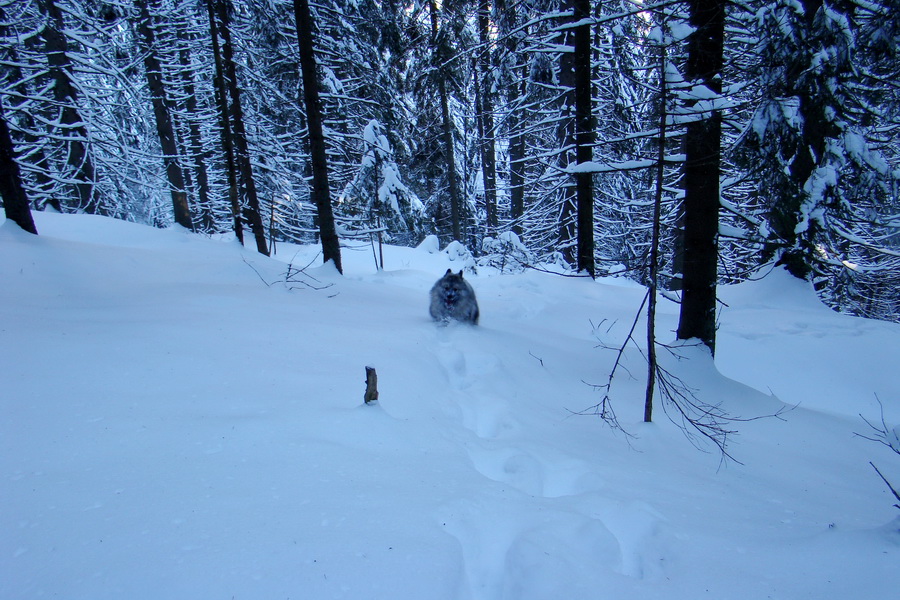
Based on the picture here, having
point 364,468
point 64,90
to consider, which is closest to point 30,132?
point 64,90

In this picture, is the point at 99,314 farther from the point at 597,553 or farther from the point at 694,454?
the point at 694,454

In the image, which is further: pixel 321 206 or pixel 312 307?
pixel 321 206

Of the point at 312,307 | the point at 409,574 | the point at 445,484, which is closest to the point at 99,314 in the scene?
the point at 312,307

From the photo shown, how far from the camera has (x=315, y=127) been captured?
991 centimetres

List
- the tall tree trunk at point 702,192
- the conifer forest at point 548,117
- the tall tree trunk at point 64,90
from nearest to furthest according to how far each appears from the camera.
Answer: the tall tree trunk at point 702,192 → the conifer forest at point 548,117 → the tall tree trunk at point 64,90

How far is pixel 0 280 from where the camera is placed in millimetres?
5156

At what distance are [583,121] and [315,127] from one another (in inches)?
238

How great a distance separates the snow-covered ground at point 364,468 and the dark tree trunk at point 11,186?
1.07 ft

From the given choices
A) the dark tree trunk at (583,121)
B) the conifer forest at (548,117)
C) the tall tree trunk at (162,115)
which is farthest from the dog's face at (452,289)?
the tall tree trunk at (162,115)

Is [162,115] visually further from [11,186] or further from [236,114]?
[11,186]

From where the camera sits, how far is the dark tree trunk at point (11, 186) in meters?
6.46

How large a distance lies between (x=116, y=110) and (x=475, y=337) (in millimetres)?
12705

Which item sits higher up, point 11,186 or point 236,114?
point 236,114

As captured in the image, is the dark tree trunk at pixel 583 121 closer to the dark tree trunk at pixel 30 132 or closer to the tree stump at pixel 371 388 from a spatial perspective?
the tree stump at pixel 371 388
